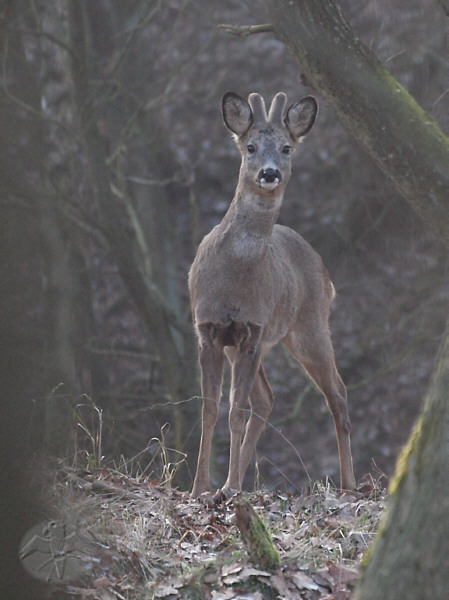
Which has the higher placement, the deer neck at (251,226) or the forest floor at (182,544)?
the deer neck at (251,226)

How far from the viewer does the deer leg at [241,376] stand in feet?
26.3

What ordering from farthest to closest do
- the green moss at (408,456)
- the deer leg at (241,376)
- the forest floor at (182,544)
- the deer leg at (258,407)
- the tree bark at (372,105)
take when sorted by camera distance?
the deer leg at (258,407) → the deer leg at (241,376) → the tree bark at (372,105) → the forest floor at (182,544) → the green moss at (408,456)

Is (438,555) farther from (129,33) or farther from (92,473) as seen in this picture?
(129,33)

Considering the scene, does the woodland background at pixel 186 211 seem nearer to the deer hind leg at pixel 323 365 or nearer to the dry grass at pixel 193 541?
the deer hind leg at pixel 323 365

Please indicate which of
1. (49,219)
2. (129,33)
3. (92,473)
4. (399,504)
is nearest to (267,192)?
(92,473)

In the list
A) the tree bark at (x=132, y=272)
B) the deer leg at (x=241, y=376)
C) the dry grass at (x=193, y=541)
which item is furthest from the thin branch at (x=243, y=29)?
the tree bark at (x=132, y=272)

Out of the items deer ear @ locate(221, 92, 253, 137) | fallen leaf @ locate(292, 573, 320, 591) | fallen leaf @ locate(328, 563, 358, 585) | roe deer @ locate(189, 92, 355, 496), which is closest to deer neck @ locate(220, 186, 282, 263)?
roe deer @ locate(189, 92, 355, 496)

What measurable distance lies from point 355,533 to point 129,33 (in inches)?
411

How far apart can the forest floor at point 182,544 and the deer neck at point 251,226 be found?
1.87 m

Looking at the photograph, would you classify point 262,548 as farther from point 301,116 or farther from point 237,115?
point 301,116

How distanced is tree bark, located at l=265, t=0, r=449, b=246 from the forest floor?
2.20 meters

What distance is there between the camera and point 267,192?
320 inches

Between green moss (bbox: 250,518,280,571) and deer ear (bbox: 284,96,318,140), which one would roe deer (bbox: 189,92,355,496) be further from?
green moss (bbox: 250,518,280,571)

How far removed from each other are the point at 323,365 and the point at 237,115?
2148 millimetres
